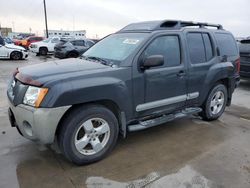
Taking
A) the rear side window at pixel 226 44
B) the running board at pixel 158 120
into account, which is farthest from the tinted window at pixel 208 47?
the running board at pixel 158 120

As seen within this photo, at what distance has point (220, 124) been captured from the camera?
17.3ft

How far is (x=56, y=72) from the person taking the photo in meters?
3.42

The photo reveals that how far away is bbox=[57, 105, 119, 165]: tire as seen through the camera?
10.8 feet

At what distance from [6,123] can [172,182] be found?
3400 millimetres

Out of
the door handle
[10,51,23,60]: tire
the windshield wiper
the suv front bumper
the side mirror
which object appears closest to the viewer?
the suv front bumper

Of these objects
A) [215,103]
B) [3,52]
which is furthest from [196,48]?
[3,52]

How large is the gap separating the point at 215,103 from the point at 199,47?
4.25 ft

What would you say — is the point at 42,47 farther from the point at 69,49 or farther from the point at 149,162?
the point at 149,162

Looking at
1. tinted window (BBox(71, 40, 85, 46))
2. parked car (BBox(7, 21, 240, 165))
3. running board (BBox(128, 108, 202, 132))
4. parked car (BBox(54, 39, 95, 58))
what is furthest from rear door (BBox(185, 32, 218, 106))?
tinted window (BBox(71, 40, 85, 46))

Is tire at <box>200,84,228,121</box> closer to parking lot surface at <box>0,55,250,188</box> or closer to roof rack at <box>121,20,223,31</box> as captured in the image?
parking lot surface at <box>0,55,250,188</box>

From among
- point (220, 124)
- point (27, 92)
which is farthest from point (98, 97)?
point (220, 124)

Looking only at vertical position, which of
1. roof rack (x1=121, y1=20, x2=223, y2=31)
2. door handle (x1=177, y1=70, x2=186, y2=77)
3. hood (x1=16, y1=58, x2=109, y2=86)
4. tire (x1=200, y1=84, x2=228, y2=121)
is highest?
roof rack (x1=121, y1=20, x2=223, y2=31)

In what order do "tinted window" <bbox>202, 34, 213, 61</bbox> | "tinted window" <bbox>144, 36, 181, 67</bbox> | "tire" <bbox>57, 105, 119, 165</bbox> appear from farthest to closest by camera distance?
"tinted window" <bbox>202, 34, 213, 61</bbox>, "tinted window" <bbox>144, 36, 181, 67</bbox>, "tire" <bbox>57, 105, 119, 165</bbox>

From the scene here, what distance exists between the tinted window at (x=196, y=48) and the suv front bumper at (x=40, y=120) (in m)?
2.55
